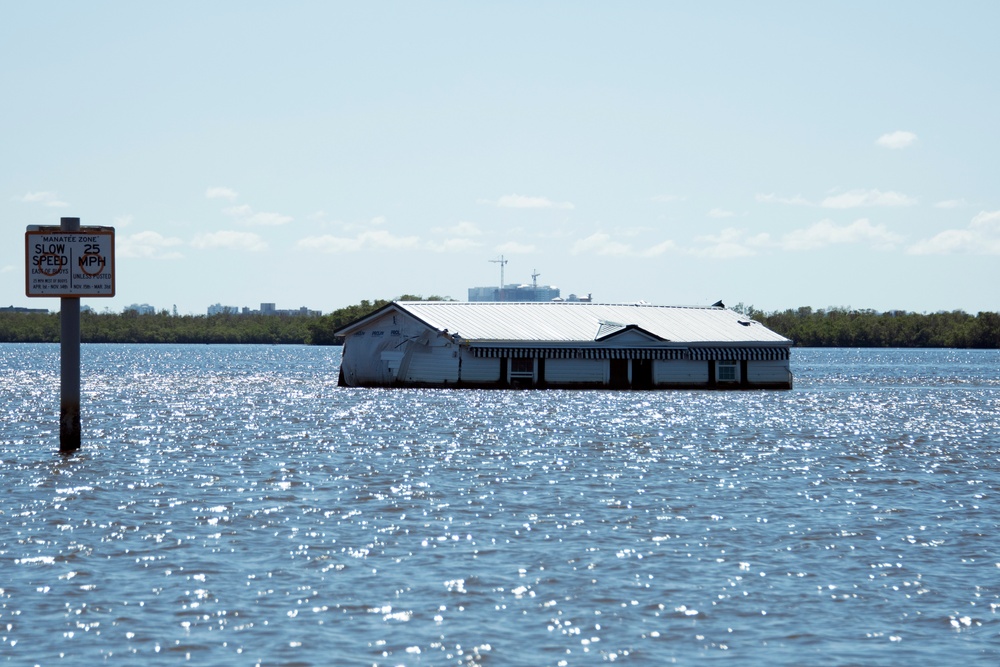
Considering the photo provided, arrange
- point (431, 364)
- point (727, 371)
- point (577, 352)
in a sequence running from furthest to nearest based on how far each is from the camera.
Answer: point (727, 371) < point (431, 364) < point (577, 352)

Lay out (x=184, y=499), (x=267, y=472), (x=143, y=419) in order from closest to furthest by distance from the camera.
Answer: (x=184, y=499) < (x=267, y=472) < (x=143, y=419)

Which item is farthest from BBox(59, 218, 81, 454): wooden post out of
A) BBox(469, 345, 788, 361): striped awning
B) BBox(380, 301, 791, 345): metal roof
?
BBox(469, 345, 788, 361): striped awning

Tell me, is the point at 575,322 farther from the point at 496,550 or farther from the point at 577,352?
the point at 496,550

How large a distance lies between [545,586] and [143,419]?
125ft

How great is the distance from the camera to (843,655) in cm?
1346

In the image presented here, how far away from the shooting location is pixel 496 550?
19.2 metres

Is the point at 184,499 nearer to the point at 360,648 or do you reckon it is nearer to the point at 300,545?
the point at 300,545

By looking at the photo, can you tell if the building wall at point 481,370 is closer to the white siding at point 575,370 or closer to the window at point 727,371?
the white siding at point 575,370

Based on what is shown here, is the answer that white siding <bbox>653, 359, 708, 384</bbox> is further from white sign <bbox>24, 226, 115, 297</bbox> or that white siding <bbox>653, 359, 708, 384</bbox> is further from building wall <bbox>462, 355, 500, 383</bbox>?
white sign <bbox>24, 226, 115, 297</bbox>

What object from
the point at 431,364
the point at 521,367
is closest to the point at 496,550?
the point at 431,364

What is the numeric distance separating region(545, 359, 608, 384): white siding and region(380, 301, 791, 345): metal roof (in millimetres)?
1258

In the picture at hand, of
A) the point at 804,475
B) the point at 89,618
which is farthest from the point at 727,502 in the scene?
the point at 89,618

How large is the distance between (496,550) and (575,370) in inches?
2194

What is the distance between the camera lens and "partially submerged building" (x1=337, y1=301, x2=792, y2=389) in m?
73.7
